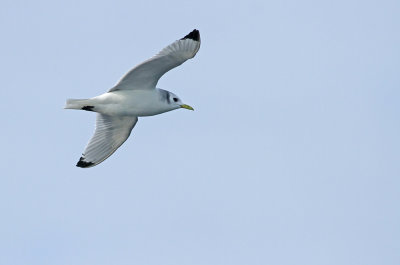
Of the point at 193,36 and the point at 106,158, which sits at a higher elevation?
the point at 193,36

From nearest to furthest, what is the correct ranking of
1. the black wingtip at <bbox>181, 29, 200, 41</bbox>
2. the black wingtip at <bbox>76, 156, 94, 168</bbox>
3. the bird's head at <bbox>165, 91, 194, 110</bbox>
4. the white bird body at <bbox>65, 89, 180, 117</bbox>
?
Answer: 1. the black wingtip at <bbox>181, 29, 200, 41</bbox>
2. the white bird body at <bbox>65, 89, 180, 117</bbox>
3. the bird's head at <bbox>165, 91, 194, 110</bbox>
4. the black wingtip at <bbox>76, 156, 94, 168</bbox>

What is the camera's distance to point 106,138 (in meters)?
21.1

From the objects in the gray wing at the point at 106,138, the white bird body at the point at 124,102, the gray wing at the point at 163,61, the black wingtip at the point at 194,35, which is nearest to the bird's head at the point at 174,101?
the white bird body at the point at 124,102

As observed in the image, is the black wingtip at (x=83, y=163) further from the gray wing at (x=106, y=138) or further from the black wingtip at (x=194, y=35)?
the black wingtip at (x=194, y=35)

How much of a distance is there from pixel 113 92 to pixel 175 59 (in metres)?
1.66

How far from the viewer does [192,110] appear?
19.9m

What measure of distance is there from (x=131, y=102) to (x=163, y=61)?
1297 millimetres

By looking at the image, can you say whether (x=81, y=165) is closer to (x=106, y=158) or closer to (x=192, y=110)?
(x=106, y=158)

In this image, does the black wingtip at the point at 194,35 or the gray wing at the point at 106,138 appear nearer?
the black wingtip at the point at 194,35

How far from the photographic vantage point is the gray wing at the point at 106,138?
68.9 feet

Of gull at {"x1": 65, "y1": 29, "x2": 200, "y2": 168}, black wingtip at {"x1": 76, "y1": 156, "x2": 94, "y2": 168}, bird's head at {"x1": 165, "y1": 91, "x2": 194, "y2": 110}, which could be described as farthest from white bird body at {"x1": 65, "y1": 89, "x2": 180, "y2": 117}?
black wingtip at {"x1": 76, "y1": 156, "x2": 94, "y2": 168}

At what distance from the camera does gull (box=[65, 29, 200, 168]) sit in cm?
1842

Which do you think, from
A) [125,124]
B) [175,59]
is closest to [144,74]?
[175,59]

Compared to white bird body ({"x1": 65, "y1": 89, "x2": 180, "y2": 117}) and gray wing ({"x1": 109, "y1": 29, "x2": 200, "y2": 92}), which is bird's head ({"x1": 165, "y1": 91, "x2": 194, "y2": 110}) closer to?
white bird body ({"x1": 65, "y1": 89, "x2": 180, "y2": 117})
